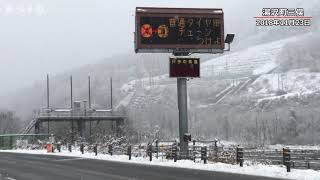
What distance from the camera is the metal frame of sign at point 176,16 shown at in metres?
38.7

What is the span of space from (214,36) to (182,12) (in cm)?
290

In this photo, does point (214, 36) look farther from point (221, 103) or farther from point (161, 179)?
point (221, 103)

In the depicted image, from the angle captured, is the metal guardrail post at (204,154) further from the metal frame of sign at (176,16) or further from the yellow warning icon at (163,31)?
the yellow warning icon at (163,31)

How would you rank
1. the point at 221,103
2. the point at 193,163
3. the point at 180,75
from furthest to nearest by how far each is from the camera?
the point at 221,103 → the point at 180,75 → the point at 193,163

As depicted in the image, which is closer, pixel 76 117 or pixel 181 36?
pixel 181 36

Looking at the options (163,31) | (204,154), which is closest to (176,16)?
(163,31)

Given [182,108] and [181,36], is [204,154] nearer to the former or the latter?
[182,108]

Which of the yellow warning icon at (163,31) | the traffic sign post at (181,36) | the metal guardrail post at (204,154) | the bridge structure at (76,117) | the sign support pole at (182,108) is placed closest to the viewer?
the metal guardrail post at (204,154)

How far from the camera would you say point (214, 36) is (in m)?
39.8

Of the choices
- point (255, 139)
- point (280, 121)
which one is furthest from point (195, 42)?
point (280, 121)

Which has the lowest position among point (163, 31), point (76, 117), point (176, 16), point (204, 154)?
point (204, 154)

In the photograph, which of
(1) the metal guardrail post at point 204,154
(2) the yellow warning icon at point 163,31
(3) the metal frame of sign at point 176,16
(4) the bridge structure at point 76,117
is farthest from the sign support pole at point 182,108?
(4) the bridge structure at point 76,117

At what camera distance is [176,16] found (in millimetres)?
39000

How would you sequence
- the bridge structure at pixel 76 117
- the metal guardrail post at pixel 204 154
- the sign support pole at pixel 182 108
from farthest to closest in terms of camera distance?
the bridge structure at pixel 76 117 → the sign support pole at pixel 182 108 → the metal guardrail post at pixel 204 154
